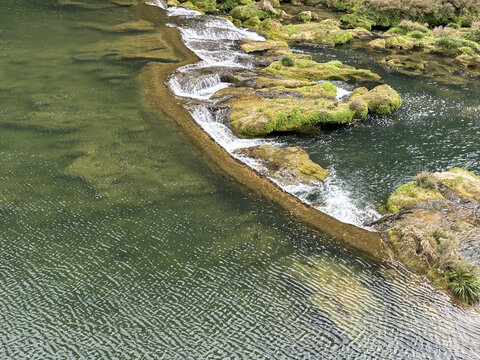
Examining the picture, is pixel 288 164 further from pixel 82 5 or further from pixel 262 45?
pixel 82 5

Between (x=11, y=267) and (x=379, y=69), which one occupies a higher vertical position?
(x=379, y=69)

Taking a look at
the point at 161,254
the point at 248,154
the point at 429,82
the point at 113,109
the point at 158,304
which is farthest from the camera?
the point at 429,82

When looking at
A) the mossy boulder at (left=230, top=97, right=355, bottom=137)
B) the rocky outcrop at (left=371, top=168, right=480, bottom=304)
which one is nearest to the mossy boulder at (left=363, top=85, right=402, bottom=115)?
the mossy boulder at (left=230, top=97, right=355, bottom=137)

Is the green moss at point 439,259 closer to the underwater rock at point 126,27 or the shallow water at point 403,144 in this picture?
the shallow water at point 403,144

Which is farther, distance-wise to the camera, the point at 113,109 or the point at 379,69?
the point at 379,69

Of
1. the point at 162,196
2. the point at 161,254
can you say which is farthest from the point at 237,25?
the point at 161,254

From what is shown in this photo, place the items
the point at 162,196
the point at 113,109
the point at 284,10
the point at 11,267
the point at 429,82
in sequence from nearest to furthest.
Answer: the point at 11,267
the point at 162,196
the point at 113,109
the point at 429,82
the point at 284,10

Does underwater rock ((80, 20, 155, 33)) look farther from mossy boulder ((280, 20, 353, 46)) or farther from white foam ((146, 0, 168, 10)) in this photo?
mossy boulder ((280, 20, 353, 46))

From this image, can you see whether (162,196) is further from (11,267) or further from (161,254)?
(11,267)
